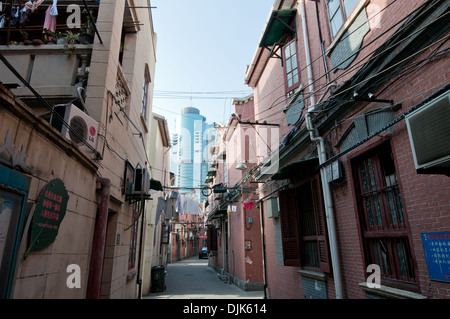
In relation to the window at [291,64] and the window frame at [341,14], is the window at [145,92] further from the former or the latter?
the window frame at [341,14]

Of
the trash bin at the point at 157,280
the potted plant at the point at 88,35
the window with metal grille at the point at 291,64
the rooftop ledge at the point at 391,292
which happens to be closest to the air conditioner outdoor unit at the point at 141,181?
the potted plant at the point at 88,35

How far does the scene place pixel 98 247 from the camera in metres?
4.95

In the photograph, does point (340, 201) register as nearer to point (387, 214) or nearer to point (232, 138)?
point (387, 214)

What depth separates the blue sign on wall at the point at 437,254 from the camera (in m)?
3.35

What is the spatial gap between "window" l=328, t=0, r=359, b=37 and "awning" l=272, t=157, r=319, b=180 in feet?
9.87

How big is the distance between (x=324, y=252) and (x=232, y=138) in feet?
42.5

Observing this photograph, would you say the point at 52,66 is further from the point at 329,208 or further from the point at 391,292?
the point at 391,292

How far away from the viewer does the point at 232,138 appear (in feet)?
60.9

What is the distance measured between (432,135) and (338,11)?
452 centimetres

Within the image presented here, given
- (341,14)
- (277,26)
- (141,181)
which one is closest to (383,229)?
(341,14)

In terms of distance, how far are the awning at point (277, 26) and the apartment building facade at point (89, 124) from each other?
13.3 ft

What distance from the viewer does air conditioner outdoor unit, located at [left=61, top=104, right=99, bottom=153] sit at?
4332 millimetres

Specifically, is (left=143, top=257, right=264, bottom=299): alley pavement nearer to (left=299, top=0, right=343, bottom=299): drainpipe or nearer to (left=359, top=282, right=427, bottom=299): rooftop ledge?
(left=299, top=0, right=343, bottom=299): drainpipe
